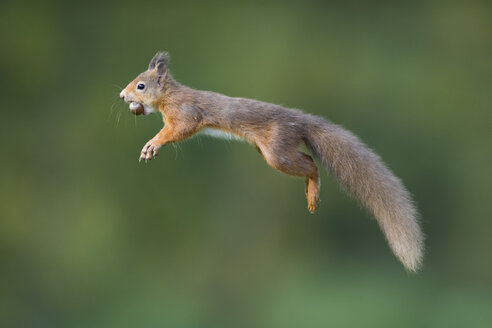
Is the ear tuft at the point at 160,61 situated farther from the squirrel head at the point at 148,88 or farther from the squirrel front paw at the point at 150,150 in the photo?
the squirrel front paw at the point at 150,150

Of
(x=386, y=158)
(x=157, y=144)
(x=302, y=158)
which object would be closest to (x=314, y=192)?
(x=302, y=158)

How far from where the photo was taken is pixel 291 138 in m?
2.08

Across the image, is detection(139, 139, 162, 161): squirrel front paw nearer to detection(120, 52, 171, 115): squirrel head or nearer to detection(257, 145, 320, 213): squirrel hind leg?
detection(120, 52, 171, 115): squirrel head

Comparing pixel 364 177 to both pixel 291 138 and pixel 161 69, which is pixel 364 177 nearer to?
pixel 291 138

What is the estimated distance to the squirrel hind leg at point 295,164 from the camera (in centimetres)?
203

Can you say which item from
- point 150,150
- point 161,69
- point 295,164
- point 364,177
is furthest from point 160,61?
point 364,177

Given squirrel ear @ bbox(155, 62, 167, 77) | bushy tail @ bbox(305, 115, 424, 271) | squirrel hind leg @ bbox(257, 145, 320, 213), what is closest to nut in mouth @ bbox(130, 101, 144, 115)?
squirrel ear @ bbox(155, 62, 167, 77)

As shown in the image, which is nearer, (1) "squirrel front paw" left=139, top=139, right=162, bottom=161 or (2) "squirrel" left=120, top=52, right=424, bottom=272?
(1) "squirrel front paw" left=139, top=139, right=162, bottom=161

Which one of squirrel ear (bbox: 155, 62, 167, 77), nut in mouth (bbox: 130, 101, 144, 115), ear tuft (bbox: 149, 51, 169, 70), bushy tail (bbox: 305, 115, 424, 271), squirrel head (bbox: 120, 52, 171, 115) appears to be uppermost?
ear tuft (bbox: 149, 51, 169, 70)

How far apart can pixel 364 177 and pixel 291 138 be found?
280mm

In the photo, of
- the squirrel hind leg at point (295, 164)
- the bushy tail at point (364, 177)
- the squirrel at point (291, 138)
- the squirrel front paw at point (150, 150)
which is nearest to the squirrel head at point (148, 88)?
the squirrel at point (291, 138)

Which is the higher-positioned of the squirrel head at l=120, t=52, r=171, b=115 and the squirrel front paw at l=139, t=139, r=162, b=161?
the squirrel head at l=120, t=52, r=171, b=115

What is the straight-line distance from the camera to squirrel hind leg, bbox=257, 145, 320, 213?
2033 millimetres

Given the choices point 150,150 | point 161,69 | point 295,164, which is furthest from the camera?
point 161,69
